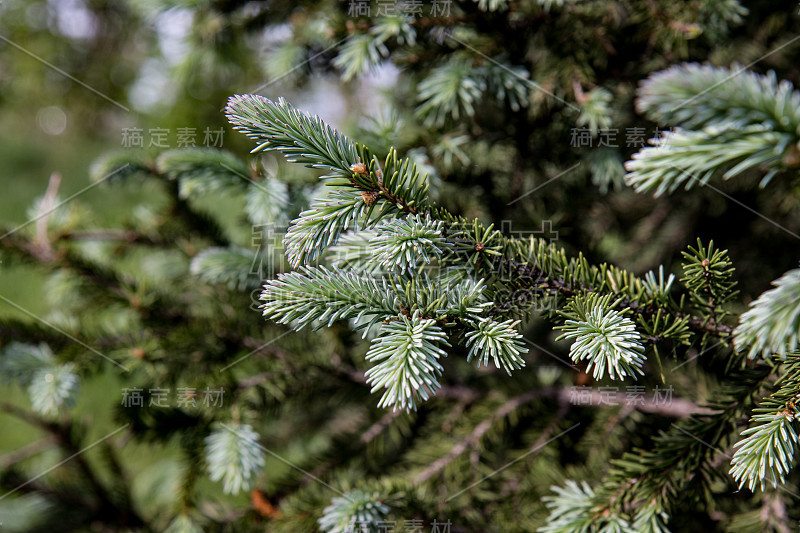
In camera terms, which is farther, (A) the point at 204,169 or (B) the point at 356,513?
(A) the point at 204,169

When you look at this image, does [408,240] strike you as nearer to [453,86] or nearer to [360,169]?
[360,169]

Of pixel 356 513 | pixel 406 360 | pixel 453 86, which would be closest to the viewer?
pixel 406 360

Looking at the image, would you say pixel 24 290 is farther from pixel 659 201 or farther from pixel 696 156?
pixel 696 156

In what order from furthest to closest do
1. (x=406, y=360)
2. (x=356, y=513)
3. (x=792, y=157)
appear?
1. (x=356, y=513)
2. (x=406, y=360)
3. (x=792, y=157)

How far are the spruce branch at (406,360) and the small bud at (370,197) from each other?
0.46 feet

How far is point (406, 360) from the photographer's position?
571 millimetres

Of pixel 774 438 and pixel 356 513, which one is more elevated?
pixel 774 438

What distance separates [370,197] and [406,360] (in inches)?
7.7

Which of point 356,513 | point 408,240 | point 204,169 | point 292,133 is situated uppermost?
point 292,133

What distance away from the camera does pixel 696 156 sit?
0.48m

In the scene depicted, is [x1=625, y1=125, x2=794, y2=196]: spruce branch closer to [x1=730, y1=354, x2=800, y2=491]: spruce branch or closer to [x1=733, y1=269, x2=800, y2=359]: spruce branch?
[x1=733, y1=269, x2=800, y2=359]: spruce branch

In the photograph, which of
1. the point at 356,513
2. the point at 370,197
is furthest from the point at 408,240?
the point at 356,513

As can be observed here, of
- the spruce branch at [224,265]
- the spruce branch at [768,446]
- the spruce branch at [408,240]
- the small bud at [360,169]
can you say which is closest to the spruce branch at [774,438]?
the spruce branch at [768,446]

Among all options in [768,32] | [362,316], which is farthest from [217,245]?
[768,32]
